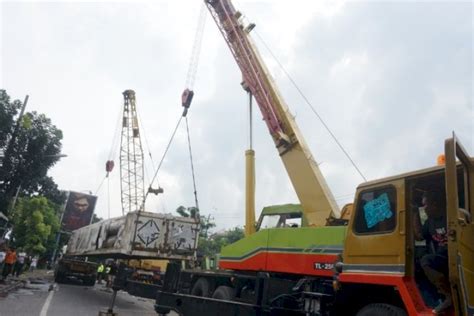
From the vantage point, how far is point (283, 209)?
9.73 meters

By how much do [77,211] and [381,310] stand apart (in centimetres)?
4758

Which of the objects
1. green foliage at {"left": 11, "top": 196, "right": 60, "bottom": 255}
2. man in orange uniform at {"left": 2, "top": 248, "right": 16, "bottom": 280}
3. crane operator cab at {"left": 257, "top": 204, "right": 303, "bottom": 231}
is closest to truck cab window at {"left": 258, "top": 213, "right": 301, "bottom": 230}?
crane operator cab at {"left": 257, "top": 204, "right": 303, "bottom": 231}

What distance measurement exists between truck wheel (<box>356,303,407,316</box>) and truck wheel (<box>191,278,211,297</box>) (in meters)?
4.68

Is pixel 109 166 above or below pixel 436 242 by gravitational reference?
above

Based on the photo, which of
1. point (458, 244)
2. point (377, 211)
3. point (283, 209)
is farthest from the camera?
point (283, 209)

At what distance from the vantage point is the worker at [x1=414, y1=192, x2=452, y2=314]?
410cm

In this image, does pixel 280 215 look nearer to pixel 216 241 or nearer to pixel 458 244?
pixel 458 244

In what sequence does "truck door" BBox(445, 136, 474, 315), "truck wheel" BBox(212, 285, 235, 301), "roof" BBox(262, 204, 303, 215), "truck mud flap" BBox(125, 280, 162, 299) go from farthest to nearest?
"roof" BBox(262, 204, 303, 215) < "truck mud flap" BBox(125, 280, 162, 299) < "truck wheel" BBox(212, 285, 235, 301) < "truck door" BBox(445, 136, 474, 315)

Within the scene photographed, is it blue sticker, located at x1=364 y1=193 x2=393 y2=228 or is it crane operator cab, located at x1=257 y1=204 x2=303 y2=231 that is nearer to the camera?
blue sticker, located at x1=364 y1=193 x2=393 y2=228

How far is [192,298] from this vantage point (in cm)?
712

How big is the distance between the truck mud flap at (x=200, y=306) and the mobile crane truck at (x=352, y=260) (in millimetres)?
14

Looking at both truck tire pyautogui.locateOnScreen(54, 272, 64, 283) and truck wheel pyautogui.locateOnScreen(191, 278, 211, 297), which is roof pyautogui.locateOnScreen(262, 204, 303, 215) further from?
truck tire pyautogui.locateOnScreen(54, 272, 64, 283)

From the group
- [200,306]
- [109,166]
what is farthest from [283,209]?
[109,166]

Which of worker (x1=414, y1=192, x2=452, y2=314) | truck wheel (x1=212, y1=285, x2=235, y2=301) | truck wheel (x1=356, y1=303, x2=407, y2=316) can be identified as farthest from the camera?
truck wheel (x1=212, y1=285, x2=235, y2=301)
